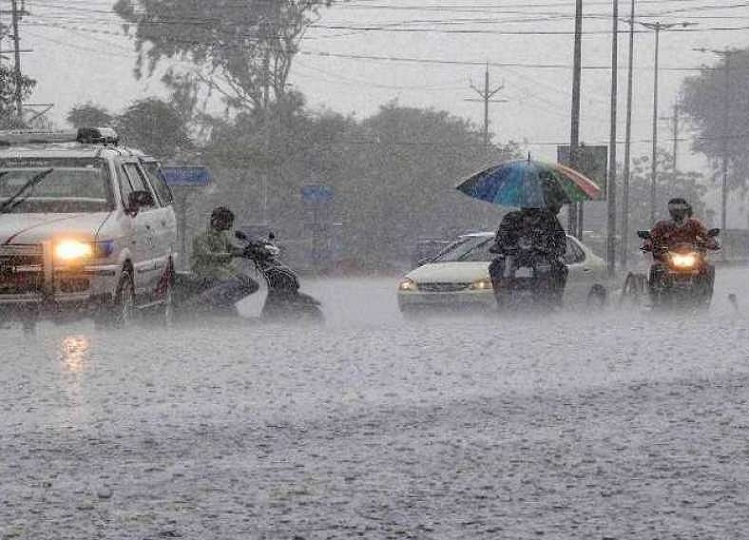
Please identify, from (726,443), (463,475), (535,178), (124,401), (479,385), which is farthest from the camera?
(535,178)

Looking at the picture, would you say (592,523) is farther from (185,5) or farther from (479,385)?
(185,5)

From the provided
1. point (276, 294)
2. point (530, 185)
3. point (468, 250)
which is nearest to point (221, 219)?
point (276, 294)

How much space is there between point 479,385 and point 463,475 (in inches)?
167

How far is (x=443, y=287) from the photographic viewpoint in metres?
22.3

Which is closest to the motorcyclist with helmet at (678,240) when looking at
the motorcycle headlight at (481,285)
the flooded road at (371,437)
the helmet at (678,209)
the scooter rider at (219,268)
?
the helmet at (678,209)

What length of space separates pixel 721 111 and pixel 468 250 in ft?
381

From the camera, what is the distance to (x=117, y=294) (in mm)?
17484

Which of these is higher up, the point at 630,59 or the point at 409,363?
the point at 630,59

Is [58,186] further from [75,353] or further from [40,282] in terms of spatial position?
[75,353]

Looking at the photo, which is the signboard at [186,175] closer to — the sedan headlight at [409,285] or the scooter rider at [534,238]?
the sedan headlight at [409,285]

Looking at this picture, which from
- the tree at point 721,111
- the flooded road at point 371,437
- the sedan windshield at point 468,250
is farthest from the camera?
the tree at point 721,111

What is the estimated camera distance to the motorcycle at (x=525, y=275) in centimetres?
A: 2055

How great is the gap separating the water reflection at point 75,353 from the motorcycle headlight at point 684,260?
8.12 m

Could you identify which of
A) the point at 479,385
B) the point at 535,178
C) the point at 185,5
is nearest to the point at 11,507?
the point at 479,385
